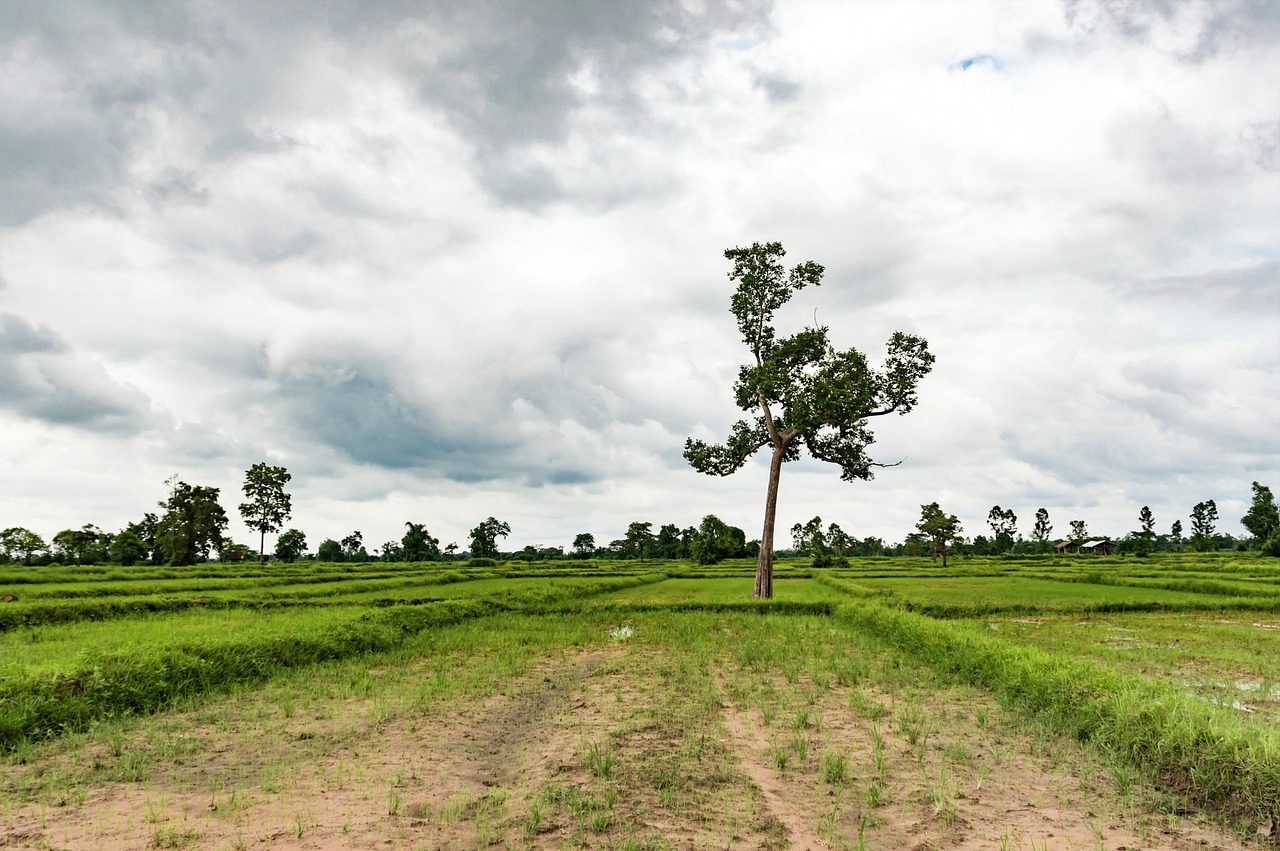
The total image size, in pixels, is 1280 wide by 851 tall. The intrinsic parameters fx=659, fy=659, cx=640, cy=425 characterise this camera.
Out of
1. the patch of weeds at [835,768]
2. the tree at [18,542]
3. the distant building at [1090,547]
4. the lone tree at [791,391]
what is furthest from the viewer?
the distant building at [1090,547]

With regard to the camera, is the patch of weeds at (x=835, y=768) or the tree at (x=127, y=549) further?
the tree at (x=127, y=549)

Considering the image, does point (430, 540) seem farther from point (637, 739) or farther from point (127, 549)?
point (637, 739)

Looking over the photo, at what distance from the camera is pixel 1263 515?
76188mm

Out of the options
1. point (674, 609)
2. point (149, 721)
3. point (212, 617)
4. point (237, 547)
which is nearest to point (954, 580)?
point (674, 609)

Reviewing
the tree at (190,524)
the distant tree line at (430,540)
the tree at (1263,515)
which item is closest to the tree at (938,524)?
the distant tree line at (430,540)

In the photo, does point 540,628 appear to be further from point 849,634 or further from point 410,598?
point 410,598

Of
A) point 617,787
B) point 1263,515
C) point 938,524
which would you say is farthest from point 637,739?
point 1263,515

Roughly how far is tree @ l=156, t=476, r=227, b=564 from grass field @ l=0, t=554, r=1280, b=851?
194ft

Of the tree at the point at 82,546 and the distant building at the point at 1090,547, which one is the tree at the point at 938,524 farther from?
the tree at the point at 82,546

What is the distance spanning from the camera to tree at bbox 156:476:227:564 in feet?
221

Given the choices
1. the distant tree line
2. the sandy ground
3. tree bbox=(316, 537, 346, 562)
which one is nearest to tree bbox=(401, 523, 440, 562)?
the distant tree line

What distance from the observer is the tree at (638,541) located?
93.4 metres

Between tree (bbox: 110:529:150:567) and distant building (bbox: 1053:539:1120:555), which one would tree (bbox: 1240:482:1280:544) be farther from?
tree (bbox: 110:529:150:567)

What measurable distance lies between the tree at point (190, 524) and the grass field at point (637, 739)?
5913 cm
